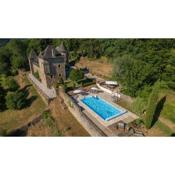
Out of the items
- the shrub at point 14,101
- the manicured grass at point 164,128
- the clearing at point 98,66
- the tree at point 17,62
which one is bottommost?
the manicured grass at point 164,128

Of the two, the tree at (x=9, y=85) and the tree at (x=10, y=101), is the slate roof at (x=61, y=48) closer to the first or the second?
the tree at (x=9, y=85)

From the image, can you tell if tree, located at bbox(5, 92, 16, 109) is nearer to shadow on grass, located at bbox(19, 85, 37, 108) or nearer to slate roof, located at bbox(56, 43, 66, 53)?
shadow on grass, located at bbox(19, 85, 37, 108)

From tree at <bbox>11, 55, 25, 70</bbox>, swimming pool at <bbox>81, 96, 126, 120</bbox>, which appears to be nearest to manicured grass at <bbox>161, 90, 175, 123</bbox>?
swimming pool at <bbox>81, 96, 126, 120</bbox>

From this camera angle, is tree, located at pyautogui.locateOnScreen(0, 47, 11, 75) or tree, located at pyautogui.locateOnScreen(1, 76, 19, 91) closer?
tree, located at pyautogui.locateOnScreen(1, 76, 19, 91)

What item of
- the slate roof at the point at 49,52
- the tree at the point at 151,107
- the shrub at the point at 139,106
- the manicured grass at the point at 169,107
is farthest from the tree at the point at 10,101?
the manicured grass at the point at 169,107

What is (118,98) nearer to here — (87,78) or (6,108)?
(87,78)
